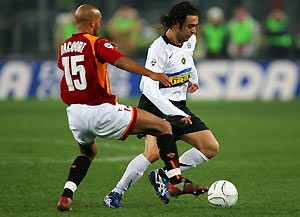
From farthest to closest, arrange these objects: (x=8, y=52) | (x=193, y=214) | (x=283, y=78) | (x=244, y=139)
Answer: (x=8, y=52) → (x=283, y=78) → (x=244, y=139) → (x=193, y=214)

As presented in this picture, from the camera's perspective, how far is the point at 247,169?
9.02 meters

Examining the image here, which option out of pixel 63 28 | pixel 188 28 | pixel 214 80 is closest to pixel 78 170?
pixel 188 28

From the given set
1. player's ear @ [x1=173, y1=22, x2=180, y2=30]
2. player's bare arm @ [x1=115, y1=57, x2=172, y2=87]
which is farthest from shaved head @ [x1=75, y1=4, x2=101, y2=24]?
player's ear @ [x1=173, y1=22, x2=180, y2=30]

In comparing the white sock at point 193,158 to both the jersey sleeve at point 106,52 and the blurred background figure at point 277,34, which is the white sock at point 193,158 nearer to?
the jersey sleeve at point 106,52

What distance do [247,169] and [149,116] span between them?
322cm

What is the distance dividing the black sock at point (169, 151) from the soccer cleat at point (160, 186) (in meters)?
A: 0.50

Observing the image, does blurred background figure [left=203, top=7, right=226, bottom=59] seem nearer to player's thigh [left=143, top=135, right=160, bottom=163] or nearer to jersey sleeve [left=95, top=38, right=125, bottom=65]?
player's thigh [left=143, top=135, right=160, bottom=163]

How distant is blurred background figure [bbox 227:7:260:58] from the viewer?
20.4 meters

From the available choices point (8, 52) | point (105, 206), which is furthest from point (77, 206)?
point (8, 52)

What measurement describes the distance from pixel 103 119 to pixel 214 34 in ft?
49.4

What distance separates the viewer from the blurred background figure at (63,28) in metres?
20.4

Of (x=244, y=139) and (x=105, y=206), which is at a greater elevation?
(x=105, y=206)

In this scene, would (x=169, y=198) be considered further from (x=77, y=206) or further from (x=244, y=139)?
(x=244, y=139)

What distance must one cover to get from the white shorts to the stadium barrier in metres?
12.9
